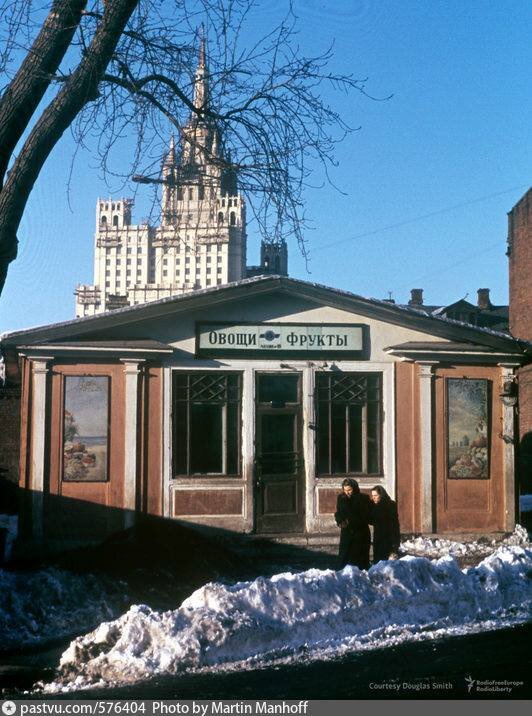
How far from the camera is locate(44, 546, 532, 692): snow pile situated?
741cm

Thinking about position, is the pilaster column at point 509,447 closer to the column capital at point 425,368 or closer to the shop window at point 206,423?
the column capital at point 425,368

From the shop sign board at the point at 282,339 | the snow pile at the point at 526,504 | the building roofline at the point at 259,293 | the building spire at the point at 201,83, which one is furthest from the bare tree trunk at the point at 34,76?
the snow pile at the point at 526,504

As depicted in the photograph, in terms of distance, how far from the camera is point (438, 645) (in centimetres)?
820

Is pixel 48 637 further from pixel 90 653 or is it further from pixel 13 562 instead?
pixel 13 562

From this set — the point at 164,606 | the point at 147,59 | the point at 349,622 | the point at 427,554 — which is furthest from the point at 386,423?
the point at 147,59

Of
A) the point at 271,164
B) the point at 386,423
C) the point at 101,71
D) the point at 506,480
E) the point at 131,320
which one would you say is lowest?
the point at 506,480

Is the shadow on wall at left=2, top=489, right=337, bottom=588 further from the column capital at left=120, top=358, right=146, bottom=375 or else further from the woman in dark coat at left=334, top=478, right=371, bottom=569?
the column capital at left=120, top=358, right=146, bottom=375

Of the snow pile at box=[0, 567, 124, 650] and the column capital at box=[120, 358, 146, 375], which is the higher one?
the column capital at box=[120, 358, 146, 375]

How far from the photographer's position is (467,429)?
1524 centimetres

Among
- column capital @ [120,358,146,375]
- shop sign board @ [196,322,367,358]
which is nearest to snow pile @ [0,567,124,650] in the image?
column capital @ [120,358,146,375]

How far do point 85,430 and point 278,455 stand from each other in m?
3.21

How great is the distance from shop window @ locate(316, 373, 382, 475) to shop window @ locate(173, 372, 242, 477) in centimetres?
145

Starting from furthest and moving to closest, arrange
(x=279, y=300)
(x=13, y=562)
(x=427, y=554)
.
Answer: (x=279, y=300) < (x=427, y=554) < (x=13, y=562)

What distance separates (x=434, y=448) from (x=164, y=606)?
6.20 metres
